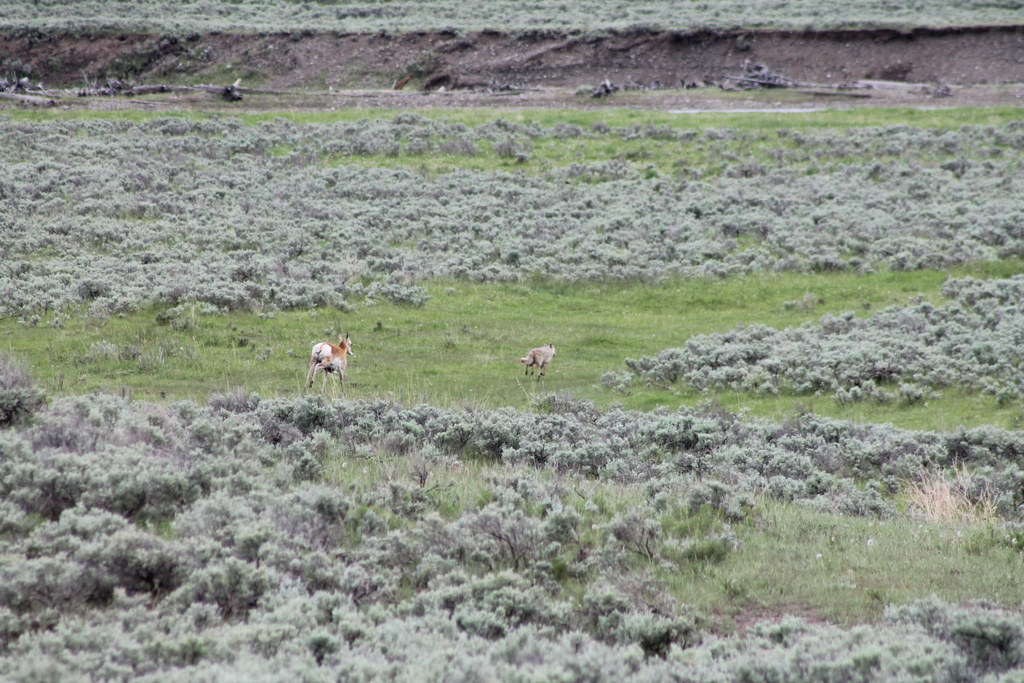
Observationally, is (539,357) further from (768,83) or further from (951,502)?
(768,83)

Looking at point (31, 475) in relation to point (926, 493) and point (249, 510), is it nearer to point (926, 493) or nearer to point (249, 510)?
point (249, 510)

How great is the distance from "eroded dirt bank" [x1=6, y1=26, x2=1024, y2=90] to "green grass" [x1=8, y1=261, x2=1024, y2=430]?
33675 mm

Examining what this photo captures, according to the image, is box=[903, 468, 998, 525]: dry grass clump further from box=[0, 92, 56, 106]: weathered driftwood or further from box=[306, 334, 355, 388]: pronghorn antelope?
box=[0, 92, 56, 106]: weathered driftwood

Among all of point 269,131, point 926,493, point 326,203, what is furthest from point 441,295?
point 269,131

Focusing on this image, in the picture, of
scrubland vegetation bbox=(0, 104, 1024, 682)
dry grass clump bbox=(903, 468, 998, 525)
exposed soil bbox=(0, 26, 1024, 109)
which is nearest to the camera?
scrubland vegetation bbox=(0, 104, 1024, 682)

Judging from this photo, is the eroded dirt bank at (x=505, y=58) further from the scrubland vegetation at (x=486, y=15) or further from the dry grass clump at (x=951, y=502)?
the dry grass clump at (x=951, y=502)

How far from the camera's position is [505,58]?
188 feet

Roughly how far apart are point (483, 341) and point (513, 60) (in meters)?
41.4

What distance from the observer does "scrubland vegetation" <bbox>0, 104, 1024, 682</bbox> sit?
6098mm

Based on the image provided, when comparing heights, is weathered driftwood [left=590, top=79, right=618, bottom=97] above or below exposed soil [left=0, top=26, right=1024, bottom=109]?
below

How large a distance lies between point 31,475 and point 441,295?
49.3 ft

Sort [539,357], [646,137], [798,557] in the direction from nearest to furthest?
[798,557]
[539,357]
[646,137]

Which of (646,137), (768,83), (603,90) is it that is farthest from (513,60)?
(646,137)

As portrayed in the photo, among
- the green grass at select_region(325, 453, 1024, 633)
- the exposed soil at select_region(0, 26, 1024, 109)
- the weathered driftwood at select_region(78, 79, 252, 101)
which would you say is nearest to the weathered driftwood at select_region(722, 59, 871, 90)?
the exposed soil at select_region(0, 26, 1024, 109)
